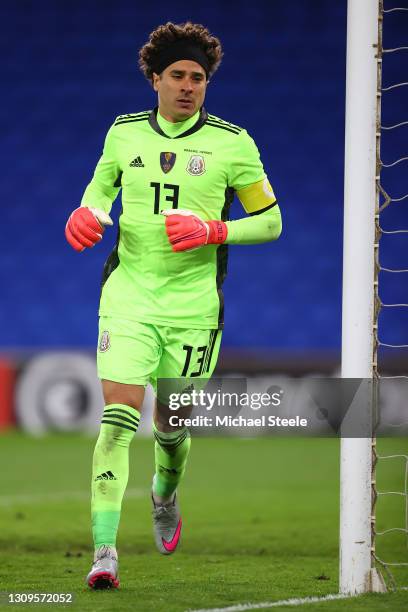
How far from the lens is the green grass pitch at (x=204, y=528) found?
14.9 ft

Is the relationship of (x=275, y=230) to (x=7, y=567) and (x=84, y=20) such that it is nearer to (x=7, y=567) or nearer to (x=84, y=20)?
(x=7, y=567)

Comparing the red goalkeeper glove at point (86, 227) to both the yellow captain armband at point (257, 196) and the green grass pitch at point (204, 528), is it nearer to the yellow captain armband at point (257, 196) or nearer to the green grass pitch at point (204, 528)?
the yellow captain armband at point (257, 196)

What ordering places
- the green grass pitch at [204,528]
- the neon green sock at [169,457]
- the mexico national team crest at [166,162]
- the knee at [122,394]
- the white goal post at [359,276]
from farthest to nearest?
1. the neon green sock at [169,457]
2. the mexico national team crest at [166,162]
3. the knee at [122,394]
4. the green grass pitch at [204,528]
5. the white goal post at [359,276]

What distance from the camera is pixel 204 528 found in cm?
739

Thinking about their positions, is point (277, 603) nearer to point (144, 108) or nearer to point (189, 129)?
point (189, 129)

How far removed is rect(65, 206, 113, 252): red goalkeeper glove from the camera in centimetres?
470

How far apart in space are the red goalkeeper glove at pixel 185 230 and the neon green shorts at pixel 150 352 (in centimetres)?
40

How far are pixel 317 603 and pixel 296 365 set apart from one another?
1052 cm

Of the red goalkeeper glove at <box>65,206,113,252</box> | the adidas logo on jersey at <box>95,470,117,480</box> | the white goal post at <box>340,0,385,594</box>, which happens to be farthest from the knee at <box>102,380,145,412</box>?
the white goal post at <box>340,0,385,594</box>

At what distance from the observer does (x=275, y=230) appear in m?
4.96

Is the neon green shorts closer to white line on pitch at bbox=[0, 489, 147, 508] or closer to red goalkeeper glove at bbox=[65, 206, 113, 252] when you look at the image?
red goalkeeper glove at bbox=[65, 206, 113, 252]

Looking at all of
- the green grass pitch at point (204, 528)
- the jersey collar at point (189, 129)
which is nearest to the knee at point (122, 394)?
the green grass pitch at point (204, 528)

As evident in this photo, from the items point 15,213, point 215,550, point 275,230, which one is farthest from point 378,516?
point 15,213

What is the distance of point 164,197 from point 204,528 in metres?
3.14
